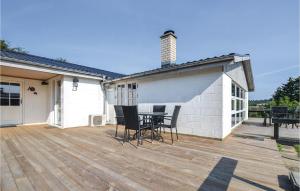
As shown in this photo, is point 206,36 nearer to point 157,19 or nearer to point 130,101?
point 157,19

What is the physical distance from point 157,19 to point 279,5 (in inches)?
228

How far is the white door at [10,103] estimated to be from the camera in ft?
23.0

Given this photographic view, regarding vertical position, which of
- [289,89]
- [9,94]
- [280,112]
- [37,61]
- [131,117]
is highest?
[37,61]

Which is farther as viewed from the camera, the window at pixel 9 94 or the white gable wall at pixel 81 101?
the window at pixel 9 94

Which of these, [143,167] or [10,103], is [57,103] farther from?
[143,167]

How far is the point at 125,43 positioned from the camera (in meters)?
12.2

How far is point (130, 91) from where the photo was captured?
23.9 ft

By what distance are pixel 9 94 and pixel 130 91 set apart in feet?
18.7

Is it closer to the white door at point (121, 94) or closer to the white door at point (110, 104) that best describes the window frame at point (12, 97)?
the white door at point (110, 104)

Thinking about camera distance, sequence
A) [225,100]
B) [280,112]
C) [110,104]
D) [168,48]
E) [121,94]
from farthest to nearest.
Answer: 1. [110,104]
2. [121,94]
3. [280,112]
4. [168,48]
5. [225,100]

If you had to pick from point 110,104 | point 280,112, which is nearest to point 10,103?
point 110,104

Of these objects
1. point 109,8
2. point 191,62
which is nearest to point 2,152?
point 191,62

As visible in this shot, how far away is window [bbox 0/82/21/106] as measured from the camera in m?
7.00

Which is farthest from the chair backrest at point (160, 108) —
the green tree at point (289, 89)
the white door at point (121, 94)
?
the green tree at point (289, 89)
